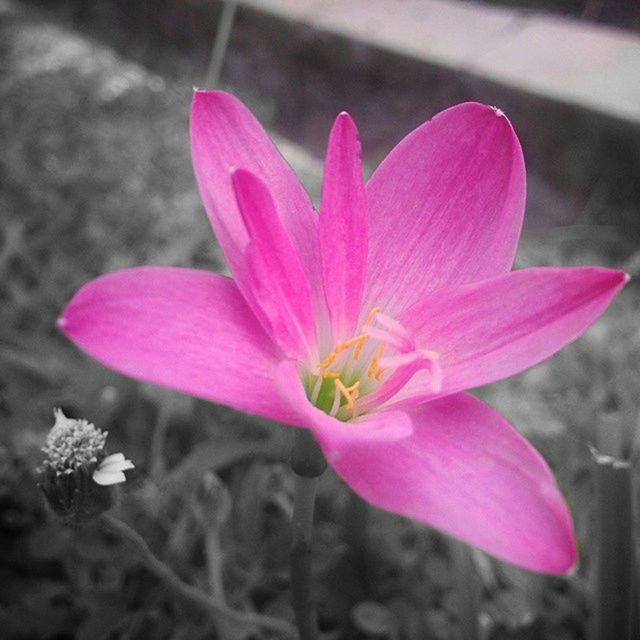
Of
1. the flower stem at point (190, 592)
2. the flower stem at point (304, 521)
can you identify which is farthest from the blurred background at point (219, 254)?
the flower stem at point (304, 521)

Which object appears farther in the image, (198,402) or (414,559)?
(198,402)

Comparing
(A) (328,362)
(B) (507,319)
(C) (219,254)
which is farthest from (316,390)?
(C) (219,254)

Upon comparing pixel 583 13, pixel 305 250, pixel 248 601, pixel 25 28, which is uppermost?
pixel 583 13

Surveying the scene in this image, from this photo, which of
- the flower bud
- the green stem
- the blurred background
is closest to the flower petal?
the flower bud

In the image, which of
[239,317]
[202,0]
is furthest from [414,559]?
[202,0]

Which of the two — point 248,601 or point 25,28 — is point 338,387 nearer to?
point 248,601

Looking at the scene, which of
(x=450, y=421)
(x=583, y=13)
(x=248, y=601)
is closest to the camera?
(x=450, y=421)

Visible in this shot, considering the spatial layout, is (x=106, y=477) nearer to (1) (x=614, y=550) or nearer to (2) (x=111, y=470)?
(2) (x=111, y=470)
